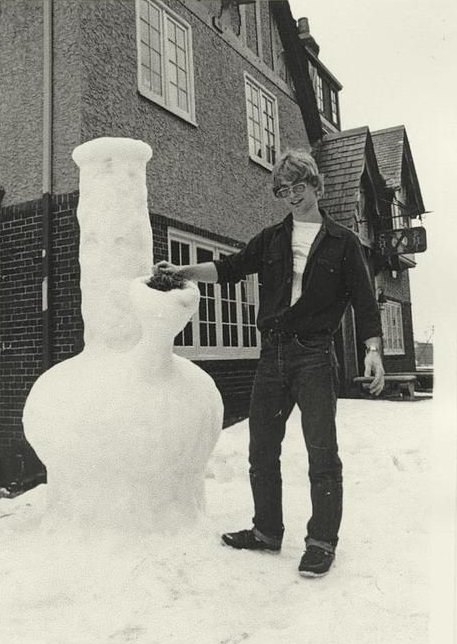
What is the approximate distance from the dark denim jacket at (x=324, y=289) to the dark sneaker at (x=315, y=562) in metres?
0.74

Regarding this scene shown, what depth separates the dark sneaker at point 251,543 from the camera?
227 cm

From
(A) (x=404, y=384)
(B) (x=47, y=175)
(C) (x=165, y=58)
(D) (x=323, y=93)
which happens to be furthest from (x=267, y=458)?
(D) (x=323, y=93)

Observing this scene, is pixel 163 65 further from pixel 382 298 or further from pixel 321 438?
pixel 321 438

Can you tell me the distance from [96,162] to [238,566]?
64.3 inches

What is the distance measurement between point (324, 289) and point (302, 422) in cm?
48

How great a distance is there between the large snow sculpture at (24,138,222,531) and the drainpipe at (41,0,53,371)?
1.63m

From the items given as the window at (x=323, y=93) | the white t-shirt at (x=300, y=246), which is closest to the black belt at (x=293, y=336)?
the white t-shirt at (x=300, y=246)

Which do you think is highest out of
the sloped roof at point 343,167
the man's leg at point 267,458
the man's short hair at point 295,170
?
the sloped roof at point 343,167

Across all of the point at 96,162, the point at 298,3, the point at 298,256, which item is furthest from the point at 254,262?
the point at 298,3

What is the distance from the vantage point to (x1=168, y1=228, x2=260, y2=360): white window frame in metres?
4.98

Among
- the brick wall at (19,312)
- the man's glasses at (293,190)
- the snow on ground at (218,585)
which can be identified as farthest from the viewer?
the brick wall at (19,312)

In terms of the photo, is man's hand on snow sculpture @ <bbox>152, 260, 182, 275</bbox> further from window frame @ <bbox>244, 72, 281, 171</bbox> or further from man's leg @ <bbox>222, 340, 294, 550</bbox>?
window frame @ <bbox>244, 72, 281, 171</bbox>

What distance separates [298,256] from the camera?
2.28 m

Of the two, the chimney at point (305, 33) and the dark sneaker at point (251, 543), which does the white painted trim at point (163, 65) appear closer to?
the chimney at point (305, 33)
